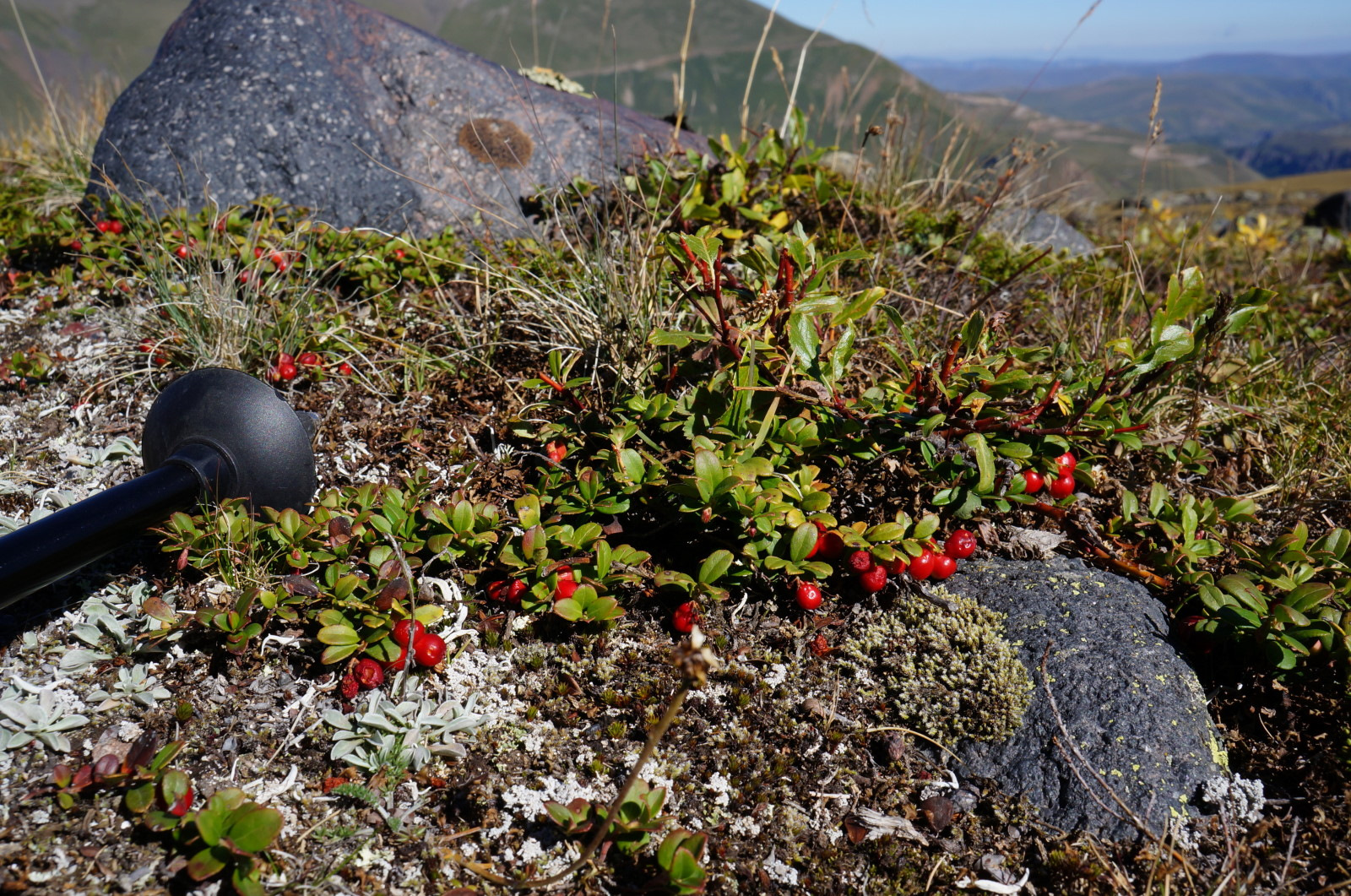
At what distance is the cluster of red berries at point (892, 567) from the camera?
2.63 metres

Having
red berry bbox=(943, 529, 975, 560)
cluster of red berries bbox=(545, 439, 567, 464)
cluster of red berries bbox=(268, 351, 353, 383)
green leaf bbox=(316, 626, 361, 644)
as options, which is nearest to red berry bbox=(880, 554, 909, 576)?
red berry bbox=(943, 529, 975, 560)

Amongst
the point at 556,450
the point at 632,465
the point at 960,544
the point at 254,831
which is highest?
the point at 632,465

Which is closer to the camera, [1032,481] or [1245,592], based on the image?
[1245,592]

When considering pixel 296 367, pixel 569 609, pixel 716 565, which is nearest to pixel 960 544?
Result: pixel 716 565

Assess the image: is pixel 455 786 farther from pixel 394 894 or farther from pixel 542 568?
pixel 542 568

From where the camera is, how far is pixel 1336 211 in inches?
760

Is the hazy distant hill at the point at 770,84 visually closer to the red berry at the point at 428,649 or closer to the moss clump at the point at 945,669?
the red berry at the point at 428,649

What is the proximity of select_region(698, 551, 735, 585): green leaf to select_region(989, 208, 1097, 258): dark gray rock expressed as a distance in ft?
14.3

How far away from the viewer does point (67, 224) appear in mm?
4664

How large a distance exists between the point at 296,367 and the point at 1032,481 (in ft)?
11.0

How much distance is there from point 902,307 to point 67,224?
497cm

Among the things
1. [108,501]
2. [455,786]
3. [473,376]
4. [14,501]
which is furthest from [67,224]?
[455,786]

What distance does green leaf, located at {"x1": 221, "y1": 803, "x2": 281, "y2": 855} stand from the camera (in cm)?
177

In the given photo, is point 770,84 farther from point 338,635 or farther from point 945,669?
point 338,635
